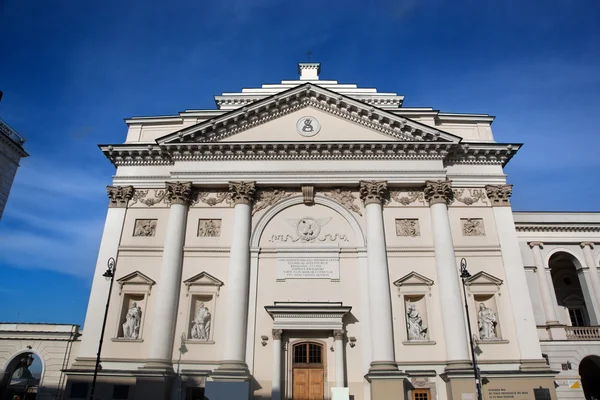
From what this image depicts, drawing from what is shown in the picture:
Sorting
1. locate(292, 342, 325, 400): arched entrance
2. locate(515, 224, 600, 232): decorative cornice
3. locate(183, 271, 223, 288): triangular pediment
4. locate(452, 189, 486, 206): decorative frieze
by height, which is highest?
locate(515, 224, 600, 232): decorative cornice

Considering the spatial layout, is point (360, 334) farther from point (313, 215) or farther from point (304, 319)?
point (313, 215)

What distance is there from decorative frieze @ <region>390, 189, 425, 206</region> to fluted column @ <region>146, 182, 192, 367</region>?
11133 mm


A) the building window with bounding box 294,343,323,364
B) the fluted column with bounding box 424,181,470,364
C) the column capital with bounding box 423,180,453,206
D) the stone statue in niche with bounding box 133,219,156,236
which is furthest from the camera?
the stone statue in niche with bounding box 133,219,156,236

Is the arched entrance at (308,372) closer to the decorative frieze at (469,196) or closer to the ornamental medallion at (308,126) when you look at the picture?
the decorative frieze at (469,196)

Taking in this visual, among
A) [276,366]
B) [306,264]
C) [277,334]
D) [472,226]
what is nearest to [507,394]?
[472,226]

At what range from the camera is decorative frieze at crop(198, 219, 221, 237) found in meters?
23.0

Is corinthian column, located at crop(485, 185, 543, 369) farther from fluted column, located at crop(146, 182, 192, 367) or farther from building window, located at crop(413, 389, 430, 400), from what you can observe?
fluted column, located at crop(146, 182, 192, 367)

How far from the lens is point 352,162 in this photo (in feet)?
78.3

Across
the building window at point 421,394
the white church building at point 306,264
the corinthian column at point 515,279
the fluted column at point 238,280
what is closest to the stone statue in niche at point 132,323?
the white church building at point 306,264

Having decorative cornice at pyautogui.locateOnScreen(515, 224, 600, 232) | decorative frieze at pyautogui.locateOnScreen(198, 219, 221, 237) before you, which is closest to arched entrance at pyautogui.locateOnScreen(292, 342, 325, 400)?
decorative frieze at pyautogui.locateOnScreen(198, 219, 221, 237)

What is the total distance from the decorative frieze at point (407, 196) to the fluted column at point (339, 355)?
777 centimetres

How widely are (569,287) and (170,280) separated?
106 ft

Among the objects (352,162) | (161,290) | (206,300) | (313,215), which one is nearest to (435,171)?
(352,162)

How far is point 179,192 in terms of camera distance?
23.1m
